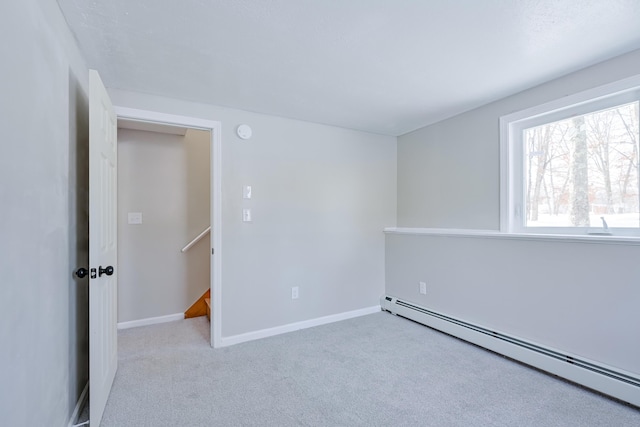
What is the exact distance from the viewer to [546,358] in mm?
2211

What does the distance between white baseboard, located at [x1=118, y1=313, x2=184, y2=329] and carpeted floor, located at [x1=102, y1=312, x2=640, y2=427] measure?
400 mm

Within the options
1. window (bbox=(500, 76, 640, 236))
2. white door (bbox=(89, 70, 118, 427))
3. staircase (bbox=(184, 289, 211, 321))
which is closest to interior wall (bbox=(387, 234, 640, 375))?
window (bbox=(500, 76, 640, 236))

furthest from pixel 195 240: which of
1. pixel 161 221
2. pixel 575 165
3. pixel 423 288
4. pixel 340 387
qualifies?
pixel 575 165

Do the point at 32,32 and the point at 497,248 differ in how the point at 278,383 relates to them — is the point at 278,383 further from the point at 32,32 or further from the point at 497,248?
the point at 32,32

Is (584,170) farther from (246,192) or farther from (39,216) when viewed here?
(39,216)

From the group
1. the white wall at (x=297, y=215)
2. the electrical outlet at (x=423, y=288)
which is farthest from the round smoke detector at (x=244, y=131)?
the electrical outlet at (x=423, y=288)

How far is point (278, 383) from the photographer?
210 centimetres

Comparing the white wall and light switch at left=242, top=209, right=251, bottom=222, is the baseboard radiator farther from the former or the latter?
light switch at left=242, top=209, right=251, bottom=222

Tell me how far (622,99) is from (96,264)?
338cm

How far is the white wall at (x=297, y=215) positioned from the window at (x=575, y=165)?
4.69 ft

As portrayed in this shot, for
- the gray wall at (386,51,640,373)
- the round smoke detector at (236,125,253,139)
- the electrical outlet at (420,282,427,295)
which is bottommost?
the electrical outlet at (420,282,427,295)

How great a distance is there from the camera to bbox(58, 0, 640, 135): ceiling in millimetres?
1506

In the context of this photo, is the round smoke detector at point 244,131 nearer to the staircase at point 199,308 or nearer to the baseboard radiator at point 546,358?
the staircase at point 199,308

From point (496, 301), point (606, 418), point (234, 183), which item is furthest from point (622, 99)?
point (234, 183)
